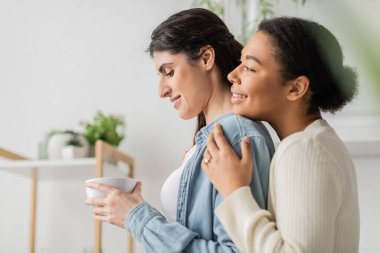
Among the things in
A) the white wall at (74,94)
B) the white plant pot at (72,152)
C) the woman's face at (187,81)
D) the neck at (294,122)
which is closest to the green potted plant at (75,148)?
the white plant pot at (72,152)

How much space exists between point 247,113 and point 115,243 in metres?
2.11

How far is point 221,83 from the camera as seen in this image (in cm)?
104

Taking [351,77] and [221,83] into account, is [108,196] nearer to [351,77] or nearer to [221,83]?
[221,83]

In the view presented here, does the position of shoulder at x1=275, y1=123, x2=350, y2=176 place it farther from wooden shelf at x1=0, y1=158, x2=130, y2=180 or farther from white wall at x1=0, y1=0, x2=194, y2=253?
white wall at x1=0, y1=0, x2=194, y2=253

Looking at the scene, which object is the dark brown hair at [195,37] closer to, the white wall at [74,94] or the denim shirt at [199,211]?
the denim shirt at [199,211]

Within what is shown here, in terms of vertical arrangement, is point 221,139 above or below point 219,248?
above

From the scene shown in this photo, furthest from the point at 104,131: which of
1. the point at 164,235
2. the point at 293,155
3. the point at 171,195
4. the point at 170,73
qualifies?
the point at 293,155

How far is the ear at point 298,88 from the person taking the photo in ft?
2.71

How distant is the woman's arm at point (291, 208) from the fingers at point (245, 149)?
0.09 ft

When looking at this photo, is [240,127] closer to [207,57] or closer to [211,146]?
[211,146]

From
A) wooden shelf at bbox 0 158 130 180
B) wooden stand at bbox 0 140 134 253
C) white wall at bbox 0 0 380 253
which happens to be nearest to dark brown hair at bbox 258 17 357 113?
wooden stand at bbox 0 140 134 253

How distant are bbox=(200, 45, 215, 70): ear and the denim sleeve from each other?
297 millimetres

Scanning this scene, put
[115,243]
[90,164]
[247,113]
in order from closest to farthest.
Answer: [247,113] → [90,164] → [115,243]

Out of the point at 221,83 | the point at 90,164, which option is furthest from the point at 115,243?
the point at 221,83
